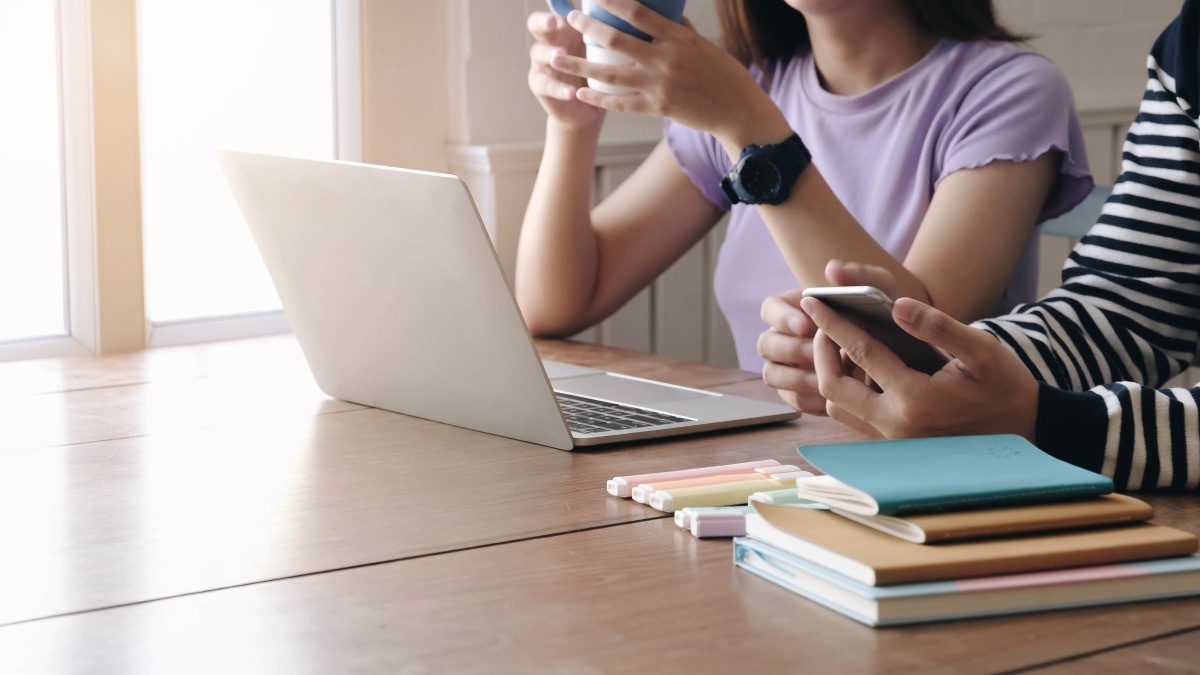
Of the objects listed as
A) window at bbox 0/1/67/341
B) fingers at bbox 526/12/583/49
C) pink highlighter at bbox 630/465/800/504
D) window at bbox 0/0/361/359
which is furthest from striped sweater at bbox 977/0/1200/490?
window at bbox 0/1/67/341

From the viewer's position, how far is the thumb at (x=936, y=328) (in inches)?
33.6

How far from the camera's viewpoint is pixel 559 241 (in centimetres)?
163

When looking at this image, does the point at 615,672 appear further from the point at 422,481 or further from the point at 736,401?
the point at 736,401

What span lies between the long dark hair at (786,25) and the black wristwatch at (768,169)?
0.37 meters

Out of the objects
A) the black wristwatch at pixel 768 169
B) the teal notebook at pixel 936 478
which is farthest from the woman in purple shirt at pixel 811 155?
the teal notebook at pixel 936 478

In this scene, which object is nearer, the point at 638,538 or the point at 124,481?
the point at 638,538

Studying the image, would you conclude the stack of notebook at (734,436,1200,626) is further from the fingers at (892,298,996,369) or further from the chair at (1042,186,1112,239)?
the chair at (1042,186,1112,239)

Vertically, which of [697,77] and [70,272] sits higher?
[697,77]

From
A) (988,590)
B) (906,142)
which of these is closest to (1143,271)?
(906,142)

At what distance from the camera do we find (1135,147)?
49.3 inches

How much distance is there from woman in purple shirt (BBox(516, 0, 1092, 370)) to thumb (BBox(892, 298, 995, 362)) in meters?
0.38

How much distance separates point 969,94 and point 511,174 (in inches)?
25.6

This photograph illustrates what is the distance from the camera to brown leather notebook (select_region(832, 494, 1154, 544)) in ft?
2.20

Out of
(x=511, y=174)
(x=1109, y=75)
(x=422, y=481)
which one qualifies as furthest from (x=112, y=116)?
(x=1109, y=75)
